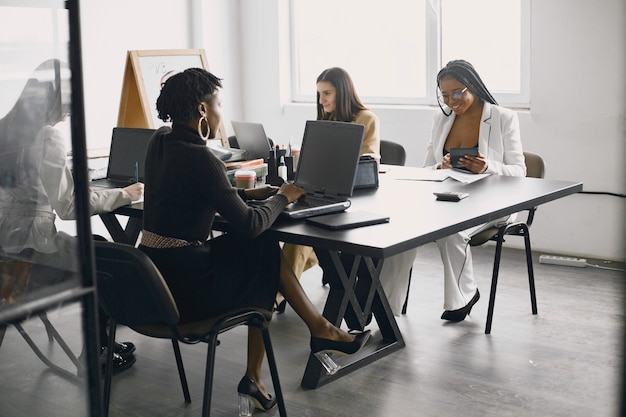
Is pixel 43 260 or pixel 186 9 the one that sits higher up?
pixel 186 9

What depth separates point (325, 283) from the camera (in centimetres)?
479

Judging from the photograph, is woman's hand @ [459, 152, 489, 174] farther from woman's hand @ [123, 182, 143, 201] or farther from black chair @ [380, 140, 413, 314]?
woman's hand @ [123, 182, 143, 201]

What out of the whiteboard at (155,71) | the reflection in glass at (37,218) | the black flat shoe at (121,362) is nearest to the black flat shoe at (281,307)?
the black flat shoe at (121,362)

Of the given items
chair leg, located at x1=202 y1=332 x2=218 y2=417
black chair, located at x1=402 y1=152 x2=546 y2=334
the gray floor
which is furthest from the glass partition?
black chair, located at x1=402 y1=152 x2=546 y2=334

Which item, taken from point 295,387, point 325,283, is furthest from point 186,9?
point 295,387

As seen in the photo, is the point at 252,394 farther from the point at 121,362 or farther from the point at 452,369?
the point at 452,369

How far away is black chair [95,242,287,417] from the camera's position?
2568 mm

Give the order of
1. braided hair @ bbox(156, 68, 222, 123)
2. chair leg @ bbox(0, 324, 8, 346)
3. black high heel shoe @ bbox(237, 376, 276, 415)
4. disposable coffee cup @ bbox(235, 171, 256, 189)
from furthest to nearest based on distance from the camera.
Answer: disposable coffee cup @ bbox(235, 171, 256, 189)
black high heel shoe @ bbox(237, 376, 276, 415)
braided hair @ bbox(156, 68, 222, 123)
chair leg @ bbox(0, 324, 8, 346)

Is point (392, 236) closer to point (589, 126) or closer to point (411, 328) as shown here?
point (411, 328)

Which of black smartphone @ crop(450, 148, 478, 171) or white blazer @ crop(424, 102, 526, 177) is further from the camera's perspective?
white blazer @ crop(424, 102, 526, 177)

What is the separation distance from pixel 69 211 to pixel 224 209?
1.05 meters

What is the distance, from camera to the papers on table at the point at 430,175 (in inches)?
154

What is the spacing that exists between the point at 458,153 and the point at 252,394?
1625mm

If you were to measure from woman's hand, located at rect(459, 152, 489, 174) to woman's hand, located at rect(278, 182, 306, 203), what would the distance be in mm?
1149
